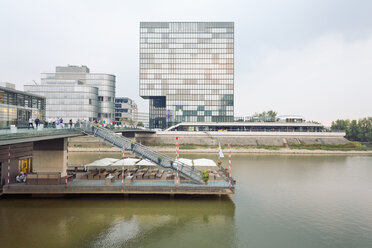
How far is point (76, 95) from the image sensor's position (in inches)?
4719

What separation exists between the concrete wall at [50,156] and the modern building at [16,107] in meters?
3.31

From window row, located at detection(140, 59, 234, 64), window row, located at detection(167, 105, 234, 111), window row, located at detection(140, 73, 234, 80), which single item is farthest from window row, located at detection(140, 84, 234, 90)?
window row, located at detection(140, 59, 234, 64)

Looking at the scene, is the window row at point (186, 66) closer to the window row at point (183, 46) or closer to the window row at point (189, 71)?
the window row at point (189, 71)

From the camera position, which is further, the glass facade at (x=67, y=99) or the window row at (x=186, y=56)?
the window row at (x=186, y=56)

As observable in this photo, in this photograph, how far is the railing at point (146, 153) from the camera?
28.4 m

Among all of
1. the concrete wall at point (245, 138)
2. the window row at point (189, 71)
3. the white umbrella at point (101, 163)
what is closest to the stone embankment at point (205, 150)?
the concrete wall at point (245, 138)

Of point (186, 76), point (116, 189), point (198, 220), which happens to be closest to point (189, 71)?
point (186, 76)

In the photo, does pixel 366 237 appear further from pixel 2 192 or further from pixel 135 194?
pixel 2 192

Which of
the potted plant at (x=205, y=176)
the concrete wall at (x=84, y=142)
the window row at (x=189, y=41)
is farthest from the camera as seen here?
the window row at (x=189, y=41)

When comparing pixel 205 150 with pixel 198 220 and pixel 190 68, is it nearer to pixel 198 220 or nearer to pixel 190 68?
pixel 198 220

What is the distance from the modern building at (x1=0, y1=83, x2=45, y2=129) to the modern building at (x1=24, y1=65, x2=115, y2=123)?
72.6 m

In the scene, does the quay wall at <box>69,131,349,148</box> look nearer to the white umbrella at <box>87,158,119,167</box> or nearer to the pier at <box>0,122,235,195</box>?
the white umbrella at <box>87,158,119,167</box>

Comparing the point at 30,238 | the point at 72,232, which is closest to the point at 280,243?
the point at 72,232

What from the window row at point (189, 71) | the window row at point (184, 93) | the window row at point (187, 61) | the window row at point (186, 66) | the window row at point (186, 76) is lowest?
the window row at point (184, 93)
